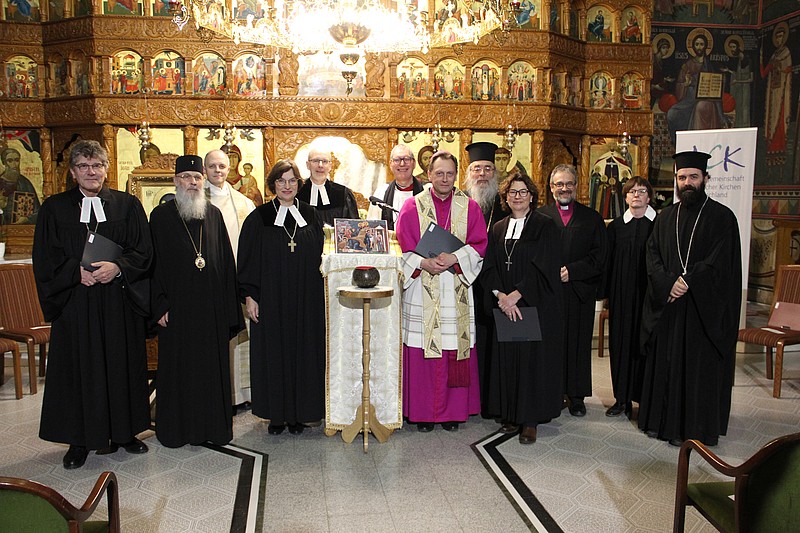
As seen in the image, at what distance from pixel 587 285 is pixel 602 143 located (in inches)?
253

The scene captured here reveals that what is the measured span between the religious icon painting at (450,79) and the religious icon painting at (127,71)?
15.4ft

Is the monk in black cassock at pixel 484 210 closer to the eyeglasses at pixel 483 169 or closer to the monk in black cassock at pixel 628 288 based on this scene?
the eyeglasses at pixel 483 169

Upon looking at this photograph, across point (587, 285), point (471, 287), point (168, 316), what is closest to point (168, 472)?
point (168, 316)

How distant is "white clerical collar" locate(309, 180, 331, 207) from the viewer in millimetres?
6332

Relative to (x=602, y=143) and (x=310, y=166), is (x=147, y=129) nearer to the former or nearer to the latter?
(x=310, y=166)

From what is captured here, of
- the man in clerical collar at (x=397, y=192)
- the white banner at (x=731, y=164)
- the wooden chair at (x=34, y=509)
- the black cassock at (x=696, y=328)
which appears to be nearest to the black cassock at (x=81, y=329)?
the man in clerical collar at (x=397, y=192)

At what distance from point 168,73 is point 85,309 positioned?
6665 millimetres

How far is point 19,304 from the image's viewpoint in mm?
6961

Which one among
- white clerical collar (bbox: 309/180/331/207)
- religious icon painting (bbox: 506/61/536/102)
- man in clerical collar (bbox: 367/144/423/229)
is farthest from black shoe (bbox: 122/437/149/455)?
religious icon painting (bbox: 506/61/536/102)

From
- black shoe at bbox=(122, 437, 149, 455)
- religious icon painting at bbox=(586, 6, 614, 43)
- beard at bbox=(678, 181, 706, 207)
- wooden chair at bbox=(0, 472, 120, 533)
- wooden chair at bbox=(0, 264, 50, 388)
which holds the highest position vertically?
religious icon painting at bbox=(586, 6, 614, 43)

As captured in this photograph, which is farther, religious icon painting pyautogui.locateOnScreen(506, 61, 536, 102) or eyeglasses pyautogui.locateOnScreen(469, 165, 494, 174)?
religious icon painting pyautogui.locateOnScreen(506, 61, 536, 102)

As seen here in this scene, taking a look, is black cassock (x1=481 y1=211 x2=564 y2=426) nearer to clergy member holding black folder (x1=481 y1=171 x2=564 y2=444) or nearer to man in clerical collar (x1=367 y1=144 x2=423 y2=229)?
clergy member holding black folder (x1=481 y1=171 x2=564 y2=444)

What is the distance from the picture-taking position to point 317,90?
1058cm

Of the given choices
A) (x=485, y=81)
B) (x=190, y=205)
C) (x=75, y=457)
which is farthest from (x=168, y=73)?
(x=75, y=457)
